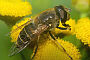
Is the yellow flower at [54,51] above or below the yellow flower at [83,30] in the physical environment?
below

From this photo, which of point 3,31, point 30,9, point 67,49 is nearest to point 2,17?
point 3,31

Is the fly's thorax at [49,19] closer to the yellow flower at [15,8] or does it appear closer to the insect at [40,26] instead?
the insect at [40,26]

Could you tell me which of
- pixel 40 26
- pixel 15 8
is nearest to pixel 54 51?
pixel 40 26

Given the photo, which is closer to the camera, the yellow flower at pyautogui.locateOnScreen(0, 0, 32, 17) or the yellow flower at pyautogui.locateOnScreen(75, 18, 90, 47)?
the yellow flower at pyautogui.locateOnScreen(75, 18, 90, 47)

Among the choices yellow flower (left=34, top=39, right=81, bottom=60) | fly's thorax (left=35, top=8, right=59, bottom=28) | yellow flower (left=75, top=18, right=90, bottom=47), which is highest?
fly's thorax (left=35, top=8, right=59, bottom=28)

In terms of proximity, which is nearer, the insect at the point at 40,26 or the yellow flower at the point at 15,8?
the insect at the point at 40,26

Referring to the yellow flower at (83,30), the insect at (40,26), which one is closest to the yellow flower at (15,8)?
the insect at (40,26)

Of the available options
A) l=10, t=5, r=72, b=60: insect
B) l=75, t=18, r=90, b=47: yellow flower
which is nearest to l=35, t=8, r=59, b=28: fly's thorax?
l=10, t=5, r=72, b=60: insect

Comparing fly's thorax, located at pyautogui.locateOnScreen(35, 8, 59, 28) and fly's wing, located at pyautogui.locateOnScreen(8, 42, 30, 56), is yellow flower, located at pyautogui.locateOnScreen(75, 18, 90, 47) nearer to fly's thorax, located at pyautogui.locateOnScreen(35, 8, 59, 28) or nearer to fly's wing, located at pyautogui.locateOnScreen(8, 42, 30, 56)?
fly's thorax, located at pyautogui.locateOnScreen(35, 8, 59, 28)
